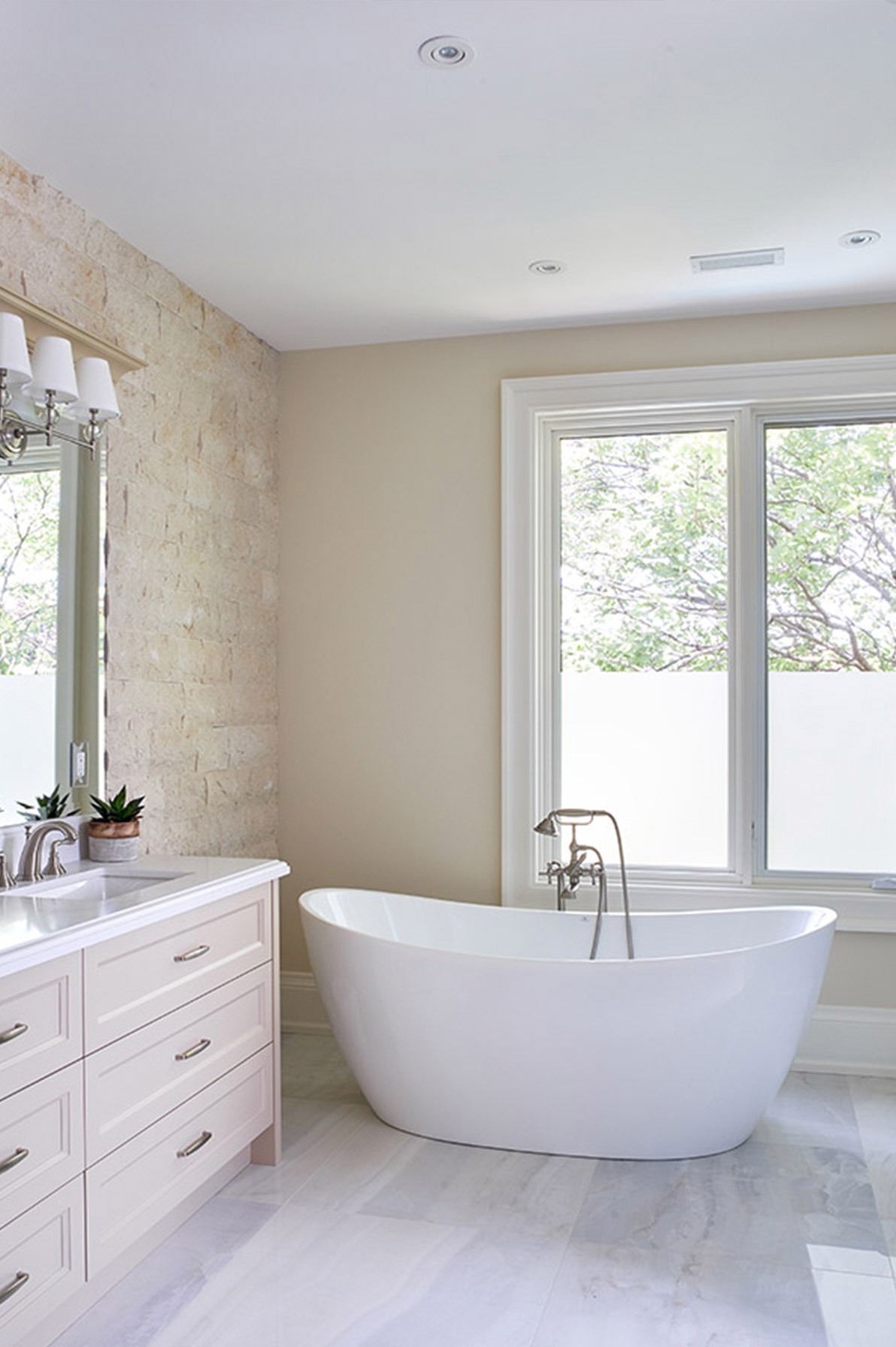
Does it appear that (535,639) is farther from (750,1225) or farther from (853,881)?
(750,1225)

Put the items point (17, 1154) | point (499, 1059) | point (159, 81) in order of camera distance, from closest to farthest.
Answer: point (17, 1154) → point (159, 81) → point (499, 1059)

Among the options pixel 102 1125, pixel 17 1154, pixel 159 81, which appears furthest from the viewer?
pixel 159 81

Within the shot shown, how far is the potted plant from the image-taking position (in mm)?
3027

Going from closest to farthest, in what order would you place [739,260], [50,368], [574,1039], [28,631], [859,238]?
[50,368]
[28,631]
[574,1039]
[859,238]
[739,260]

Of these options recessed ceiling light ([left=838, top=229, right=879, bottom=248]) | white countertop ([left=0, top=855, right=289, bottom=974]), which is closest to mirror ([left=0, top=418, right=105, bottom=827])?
white countertop ([left=0, top=855, right=289, bottom=974])

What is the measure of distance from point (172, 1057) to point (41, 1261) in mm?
536

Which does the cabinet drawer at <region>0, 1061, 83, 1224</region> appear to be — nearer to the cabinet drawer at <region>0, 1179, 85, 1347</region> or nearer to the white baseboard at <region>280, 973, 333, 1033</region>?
the cabinet drawer at <region>0, 1179, 85, 1347</region>

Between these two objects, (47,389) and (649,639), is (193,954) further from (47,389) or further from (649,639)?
(649,639)

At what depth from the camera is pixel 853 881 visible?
392 centimetres

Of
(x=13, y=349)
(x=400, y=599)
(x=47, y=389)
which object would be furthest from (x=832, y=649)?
(x=13, y=349)

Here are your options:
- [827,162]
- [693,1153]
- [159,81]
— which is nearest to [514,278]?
[827,162]

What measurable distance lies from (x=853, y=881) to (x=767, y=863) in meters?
0.30

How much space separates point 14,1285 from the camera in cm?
199

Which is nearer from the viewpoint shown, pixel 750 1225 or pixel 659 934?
pixel 750 1225
